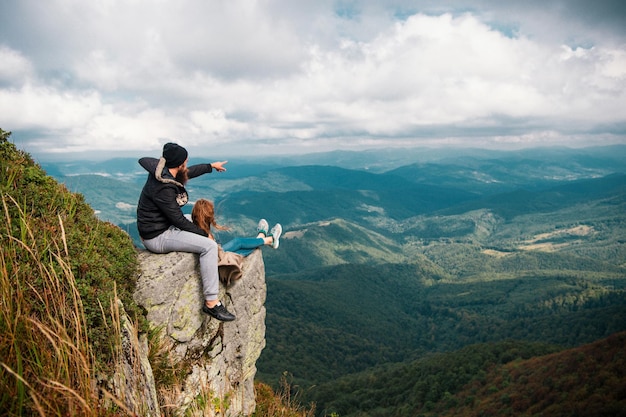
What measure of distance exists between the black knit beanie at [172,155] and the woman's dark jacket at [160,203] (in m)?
0.16

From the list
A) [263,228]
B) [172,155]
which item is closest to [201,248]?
[172,155]

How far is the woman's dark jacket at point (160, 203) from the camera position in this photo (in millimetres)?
8148

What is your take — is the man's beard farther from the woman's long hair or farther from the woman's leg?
the woman's leg

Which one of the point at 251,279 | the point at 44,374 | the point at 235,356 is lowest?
the point at 235,356

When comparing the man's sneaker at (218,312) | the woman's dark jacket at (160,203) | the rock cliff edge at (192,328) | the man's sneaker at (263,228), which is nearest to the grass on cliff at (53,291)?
the rock cliff edge at (192,328)

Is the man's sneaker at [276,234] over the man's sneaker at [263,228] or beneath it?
beneath

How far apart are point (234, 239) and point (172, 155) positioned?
3.51 metres

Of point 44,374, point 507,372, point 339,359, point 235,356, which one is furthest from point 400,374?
point 44,374

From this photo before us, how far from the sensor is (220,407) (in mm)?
6254

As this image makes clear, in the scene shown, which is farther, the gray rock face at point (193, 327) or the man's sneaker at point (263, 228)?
the man's sneaker at point (263, 228)

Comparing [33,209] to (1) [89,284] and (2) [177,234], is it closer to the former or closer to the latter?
(1) [89,284]

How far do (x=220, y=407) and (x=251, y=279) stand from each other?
16.6ft

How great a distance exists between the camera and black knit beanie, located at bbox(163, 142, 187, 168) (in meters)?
8.41

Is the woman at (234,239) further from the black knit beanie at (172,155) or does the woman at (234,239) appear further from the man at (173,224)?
the black knit beanie at (172,155)
